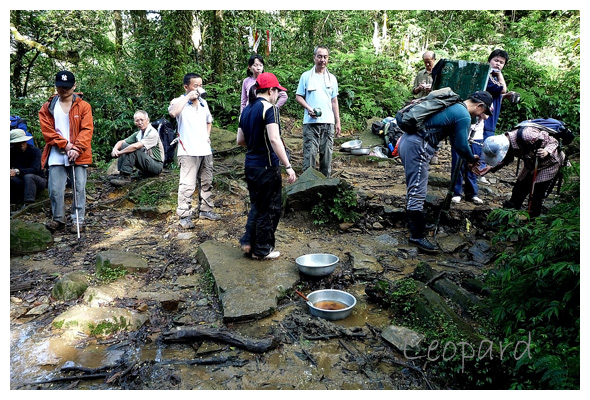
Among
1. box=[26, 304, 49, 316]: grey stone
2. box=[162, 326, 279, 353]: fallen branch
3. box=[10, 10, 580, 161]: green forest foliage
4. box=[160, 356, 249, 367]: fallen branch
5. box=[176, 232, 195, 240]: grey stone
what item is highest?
box=[10, 10, 580, 161]: green forest foliage

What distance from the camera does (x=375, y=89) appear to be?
12.3m

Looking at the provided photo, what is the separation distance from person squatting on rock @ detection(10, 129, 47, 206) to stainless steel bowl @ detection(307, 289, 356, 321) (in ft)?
18.3

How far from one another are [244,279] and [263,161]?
1274 millimetres

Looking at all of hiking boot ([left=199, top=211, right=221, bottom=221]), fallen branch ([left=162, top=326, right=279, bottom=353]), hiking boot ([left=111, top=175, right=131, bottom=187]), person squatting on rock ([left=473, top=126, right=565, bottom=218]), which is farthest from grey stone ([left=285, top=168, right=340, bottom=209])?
hiking boot ([left=111, top=175, right=131, bottom=187])

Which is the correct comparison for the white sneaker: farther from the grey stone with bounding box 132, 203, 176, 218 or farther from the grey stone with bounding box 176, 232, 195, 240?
the grey stone with bounding box 132, 203, 176, 218

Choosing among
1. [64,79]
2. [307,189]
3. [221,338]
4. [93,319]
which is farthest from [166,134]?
[221,338]

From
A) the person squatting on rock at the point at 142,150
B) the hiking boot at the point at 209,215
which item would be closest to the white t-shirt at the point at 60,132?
the person squatting on rock at the point at 142,150

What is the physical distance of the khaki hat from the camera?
634 centimetres

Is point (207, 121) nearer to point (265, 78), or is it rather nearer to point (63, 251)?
point (265, 78)

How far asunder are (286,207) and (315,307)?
2593 mm

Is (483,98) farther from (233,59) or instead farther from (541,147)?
(233,59)

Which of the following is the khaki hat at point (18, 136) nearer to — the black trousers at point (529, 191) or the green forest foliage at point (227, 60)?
the green forest foliage at point (227, 60)

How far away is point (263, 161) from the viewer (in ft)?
13.4

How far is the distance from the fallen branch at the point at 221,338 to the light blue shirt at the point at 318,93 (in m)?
3.91
